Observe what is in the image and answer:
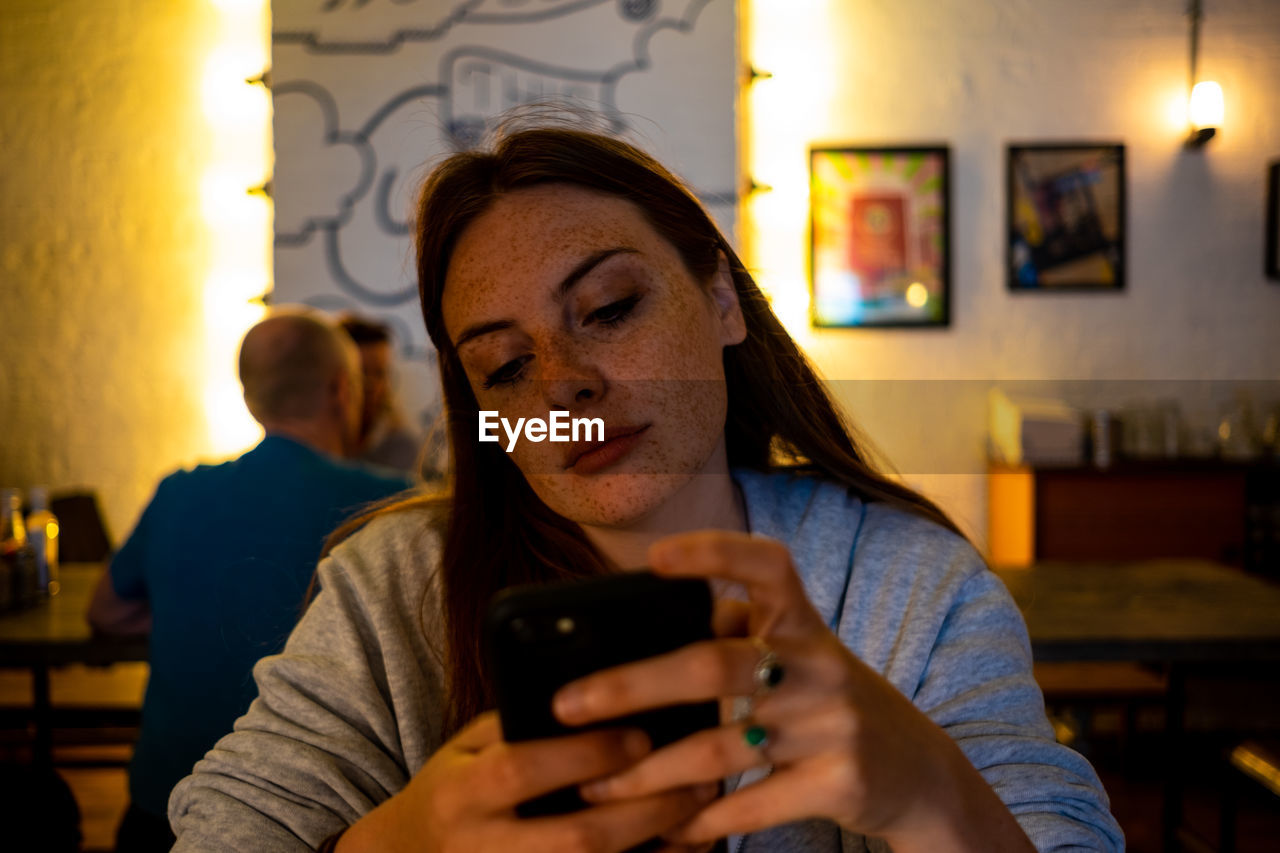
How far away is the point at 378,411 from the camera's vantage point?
3080 millimetres

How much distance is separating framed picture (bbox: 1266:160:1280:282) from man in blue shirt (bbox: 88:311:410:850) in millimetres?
3223

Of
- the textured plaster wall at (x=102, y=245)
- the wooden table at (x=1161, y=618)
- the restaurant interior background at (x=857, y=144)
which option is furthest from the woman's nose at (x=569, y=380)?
the textured plaster wall at (x=102, y=245)

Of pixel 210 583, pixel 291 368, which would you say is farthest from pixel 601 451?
pixel 291 368

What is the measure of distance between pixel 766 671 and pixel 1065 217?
3.34 m

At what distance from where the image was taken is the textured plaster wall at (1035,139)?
335 centimetres

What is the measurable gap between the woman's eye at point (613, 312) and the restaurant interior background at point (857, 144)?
97.9 inches

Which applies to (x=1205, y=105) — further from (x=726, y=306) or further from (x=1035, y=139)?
(x=726, y=306)

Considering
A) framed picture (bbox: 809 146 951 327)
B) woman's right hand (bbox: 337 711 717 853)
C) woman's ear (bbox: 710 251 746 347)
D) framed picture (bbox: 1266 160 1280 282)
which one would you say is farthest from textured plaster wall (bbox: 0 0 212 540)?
framed picture (bbox: 1266 160 1280 282)

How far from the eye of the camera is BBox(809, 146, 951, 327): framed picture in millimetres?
3357

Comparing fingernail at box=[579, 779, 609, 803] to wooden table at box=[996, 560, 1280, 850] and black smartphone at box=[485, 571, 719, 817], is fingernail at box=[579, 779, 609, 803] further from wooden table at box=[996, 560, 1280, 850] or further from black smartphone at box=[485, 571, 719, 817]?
wooden table at box=[996, 560, 1280, 850]

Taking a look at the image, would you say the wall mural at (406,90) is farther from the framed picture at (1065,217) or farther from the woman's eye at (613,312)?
the woman's eye at (613,312)

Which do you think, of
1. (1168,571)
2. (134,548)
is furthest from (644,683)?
(1168,571)

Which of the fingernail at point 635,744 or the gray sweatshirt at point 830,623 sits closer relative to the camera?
the fingernail at point 635,744

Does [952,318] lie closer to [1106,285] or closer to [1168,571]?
[1106,285]
